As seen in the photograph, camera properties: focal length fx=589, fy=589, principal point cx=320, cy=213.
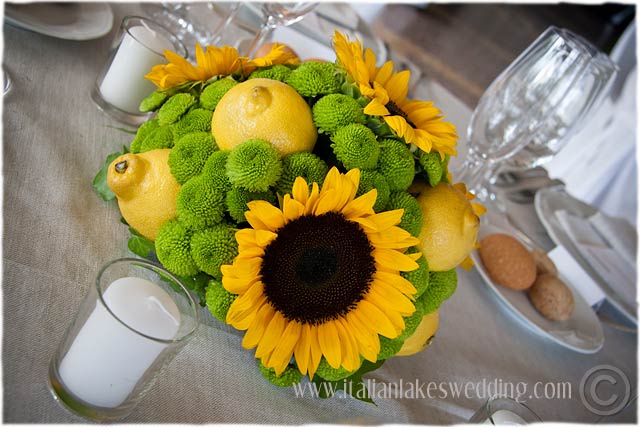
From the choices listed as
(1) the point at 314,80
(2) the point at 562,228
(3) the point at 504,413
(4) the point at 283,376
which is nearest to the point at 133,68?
(1) the point at 314,80

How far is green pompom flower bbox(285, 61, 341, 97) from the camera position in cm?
42

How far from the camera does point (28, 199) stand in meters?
0.44

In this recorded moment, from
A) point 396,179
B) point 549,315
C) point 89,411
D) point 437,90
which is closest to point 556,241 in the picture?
point 549,315

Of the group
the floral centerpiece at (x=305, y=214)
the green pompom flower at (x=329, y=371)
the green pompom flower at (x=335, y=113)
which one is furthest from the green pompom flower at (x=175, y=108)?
the green pompom flower at (x=329, y=371)

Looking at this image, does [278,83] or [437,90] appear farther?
[437,90]

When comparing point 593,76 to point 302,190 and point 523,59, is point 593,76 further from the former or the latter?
point 302,190

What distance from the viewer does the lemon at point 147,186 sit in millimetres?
404

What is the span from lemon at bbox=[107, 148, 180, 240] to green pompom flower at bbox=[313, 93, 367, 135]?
0.35 ft

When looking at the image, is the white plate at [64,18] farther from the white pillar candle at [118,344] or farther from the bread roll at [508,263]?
the bread roll at [508,263]

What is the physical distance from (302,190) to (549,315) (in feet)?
1.40

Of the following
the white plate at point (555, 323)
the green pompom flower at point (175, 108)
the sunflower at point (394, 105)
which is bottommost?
the white plate at point (555, 323)

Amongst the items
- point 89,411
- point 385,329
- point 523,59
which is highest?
point 523,59

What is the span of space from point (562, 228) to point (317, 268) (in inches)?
22.1

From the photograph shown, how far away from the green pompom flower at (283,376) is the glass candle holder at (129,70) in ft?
0.94
